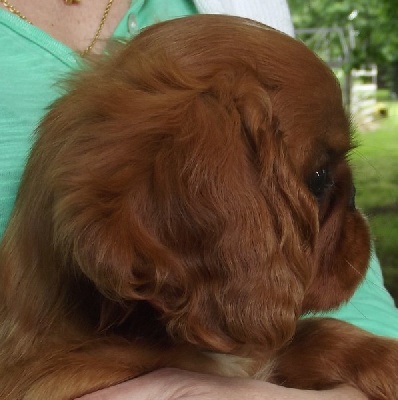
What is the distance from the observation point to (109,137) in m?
1.23

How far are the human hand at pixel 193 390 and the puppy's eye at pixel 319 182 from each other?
0.39 metres

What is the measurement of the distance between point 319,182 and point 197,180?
1.07 ft

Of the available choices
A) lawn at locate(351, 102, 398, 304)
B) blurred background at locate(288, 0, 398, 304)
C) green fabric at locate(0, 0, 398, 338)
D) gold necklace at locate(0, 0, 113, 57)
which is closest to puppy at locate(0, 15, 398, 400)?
green fabric at locate(0, 0, 398, 338)

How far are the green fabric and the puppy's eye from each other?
458 millimetres

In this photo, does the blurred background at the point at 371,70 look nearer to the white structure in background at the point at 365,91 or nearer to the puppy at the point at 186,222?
the white structure in background at the point at 365,91

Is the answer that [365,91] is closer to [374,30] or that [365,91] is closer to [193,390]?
[374,30]

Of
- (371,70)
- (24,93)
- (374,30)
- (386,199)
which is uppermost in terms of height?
(24,93)

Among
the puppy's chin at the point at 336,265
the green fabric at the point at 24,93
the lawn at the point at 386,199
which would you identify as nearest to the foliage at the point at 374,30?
the lawn at the point at 386,199

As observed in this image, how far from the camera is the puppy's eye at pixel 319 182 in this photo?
1.42 metres

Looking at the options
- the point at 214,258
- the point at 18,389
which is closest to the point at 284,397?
the point at 214,258

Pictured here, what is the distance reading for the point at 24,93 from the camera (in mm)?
1759

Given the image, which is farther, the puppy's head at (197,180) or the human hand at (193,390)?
the human hand at (193,390)

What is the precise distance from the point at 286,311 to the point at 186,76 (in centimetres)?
46

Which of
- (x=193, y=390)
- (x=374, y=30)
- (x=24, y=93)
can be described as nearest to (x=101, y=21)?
(x=24, y=93)
